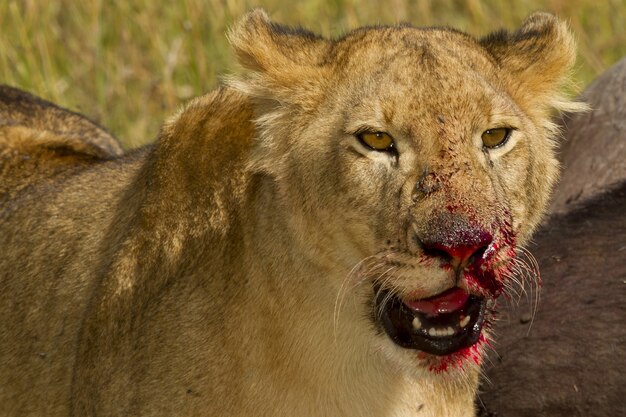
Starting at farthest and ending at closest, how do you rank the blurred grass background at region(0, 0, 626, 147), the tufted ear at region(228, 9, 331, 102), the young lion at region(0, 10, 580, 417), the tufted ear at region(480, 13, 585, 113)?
1. the blurred grass background at region(0, 0, 626, 147)
2. the tufted ear at region(480, 13, 585, 113)
3. the tufted ear at region(228, 9, 331, 102)
4. the young lion at region(0, 10, 580, 417)

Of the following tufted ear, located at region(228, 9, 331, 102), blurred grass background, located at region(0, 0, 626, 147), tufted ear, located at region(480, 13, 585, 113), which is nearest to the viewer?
tufted ear, located at region(228, 9, 331, 102)

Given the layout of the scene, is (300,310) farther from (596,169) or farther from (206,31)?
(206,31)

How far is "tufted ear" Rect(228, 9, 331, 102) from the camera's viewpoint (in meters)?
3.58

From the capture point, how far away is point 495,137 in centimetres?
341

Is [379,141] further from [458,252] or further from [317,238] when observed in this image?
[458,252]

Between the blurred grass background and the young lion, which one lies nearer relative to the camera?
the young lion

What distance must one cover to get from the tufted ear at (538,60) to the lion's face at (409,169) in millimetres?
35

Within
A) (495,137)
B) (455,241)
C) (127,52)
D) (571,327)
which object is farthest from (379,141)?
(127,52)

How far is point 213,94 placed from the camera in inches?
163

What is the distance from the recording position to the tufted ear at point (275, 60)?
141 inches

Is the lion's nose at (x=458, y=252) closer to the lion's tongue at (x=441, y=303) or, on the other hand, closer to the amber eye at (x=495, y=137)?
the lion's tongue at (x=441, y=303)

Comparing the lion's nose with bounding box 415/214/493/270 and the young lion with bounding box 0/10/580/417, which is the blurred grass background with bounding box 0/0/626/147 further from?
the lion's nose with bounding box 415/214/493/270

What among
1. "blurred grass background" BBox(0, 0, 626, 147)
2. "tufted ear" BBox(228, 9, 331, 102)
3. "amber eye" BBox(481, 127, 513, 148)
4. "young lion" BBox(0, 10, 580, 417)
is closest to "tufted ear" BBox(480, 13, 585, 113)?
"young lion" BBox(0, 10, 580, 417)

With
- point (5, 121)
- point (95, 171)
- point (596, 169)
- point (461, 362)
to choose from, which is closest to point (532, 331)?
point (596, 169)
